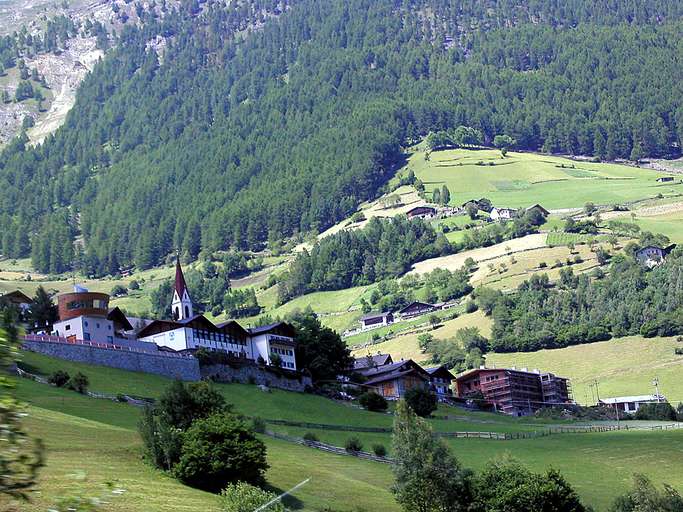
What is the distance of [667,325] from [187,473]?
419 feet

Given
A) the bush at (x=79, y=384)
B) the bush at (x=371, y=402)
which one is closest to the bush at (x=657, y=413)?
the bush at (x=371, y=402)

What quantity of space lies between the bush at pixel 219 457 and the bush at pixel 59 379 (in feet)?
82.0

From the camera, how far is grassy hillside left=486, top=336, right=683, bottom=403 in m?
152

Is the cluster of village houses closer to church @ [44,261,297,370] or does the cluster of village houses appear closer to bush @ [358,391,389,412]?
church @ [44,261,297,370]

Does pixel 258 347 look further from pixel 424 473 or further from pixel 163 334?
pixel 424 473

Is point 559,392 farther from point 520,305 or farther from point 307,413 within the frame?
point 307,413

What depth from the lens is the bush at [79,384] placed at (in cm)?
8306

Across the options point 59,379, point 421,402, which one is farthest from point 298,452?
point 421,402

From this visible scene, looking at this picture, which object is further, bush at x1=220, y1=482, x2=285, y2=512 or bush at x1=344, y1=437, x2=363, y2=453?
bush at x1=344, y1=437, x2=363, y2=453

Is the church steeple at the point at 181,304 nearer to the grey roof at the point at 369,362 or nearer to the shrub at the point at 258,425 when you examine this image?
the grey roof at the point at 369,362

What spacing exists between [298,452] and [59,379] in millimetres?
19691

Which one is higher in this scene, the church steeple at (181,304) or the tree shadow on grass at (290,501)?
the church steeple at (181,304)

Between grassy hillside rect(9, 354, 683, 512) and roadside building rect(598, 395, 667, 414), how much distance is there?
30.1 metres

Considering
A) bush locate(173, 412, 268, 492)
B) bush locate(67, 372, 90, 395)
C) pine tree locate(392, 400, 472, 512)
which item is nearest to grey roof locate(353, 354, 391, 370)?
bush locate(67, 372, 90, 395)
